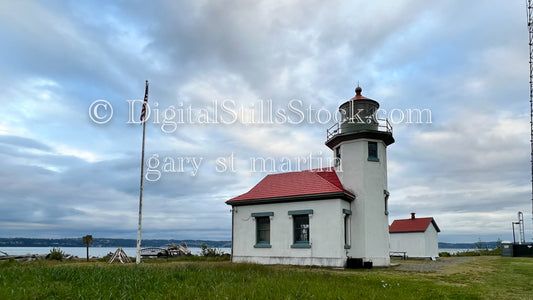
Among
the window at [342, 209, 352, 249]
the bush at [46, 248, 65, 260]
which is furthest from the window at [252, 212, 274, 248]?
the bush at [46, 248, 65, 260]

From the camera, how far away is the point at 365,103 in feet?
79.7

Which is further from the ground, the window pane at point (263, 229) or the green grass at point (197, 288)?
the window pane at point (263, 229)

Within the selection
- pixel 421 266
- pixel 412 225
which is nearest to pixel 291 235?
pixel 421 266

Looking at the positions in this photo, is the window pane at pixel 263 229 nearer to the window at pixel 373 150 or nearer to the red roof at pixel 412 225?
the window at pixel 373 150

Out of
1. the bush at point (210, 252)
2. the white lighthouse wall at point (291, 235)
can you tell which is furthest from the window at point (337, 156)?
the bush at point (210, 252)

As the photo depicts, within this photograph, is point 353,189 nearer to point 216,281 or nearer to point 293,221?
point 293,221

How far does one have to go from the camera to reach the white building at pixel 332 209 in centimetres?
2169

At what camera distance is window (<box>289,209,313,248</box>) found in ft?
72.8

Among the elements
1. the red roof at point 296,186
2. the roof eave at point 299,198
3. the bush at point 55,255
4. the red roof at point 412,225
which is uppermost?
the red roof at point 296,186

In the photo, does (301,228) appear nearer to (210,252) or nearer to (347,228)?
(347,228)

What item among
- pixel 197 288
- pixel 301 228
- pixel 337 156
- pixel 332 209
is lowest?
pixel 197 288

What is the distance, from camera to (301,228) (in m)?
22.6

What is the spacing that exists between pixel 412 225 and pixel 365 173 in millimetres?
16386

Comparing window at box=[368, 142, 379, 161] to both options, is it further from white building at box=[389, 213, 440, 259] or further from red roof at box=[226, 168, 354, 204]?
white building at box=[389, 213, 440, 259]
